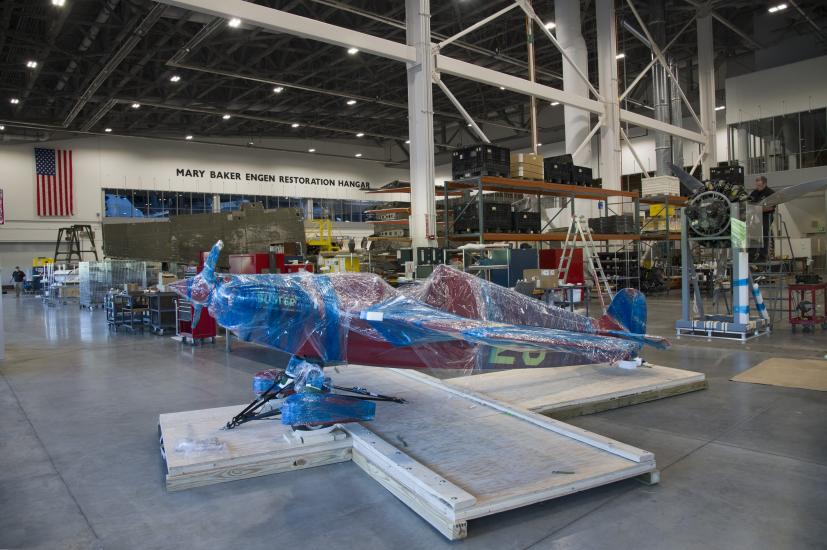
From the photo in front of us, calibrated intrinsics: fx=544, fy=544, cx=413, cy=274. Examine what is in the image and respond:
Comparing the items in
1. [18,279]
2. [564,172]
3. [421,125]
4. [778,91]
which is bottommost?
[18,279]

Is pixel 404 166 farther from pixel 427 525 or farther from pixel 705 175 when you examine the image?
pixel 427 525

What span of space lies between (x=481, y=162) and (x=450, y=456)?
9.94 meters

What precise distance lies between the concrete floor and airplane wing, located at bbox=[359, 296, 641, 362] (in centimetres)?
91

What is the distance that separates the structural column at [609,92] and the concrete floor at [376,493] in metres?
13.2

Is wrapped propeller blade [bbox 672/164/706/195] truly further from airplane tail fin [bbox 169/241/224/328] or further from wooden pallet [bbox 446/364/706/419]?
airplane tail fin [bbox 169/241/224/328]

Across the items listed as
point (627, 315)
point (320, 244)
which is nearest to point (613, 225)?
point (320, 244)

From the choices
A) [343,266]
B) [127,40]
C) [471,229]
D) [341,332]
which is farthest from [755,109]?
[341,332]

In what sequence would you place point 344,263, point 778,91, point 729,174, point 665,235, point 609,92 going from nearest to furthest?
point 344,263
point 609,92
point 665,235
point 729,174
point 778,91

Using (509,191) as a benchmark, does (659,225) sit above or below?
below

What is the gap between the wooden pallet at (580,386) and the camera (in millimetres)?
4613

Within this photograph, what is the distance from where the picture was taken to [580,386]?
16.8 ft

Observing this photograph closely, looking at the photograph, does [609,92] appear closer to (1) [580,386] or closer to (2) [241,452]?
(1) [580,386]

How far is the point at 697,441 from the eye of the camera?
13.0 feet

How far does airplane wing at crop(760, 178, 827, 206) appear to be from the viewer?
7.15m
